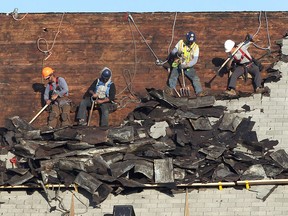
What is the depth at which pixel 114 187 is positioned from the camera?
3491 cm

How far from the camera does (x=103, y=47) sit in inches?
1590

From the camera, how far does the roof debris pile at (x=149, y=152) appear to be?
34.8m

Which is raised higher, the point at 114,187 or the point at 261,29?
the point at 261,29

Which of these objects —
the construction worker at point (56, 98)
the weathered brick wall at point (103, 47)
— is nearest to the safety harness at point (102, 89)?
the weathered brick wall at point (103, 47)

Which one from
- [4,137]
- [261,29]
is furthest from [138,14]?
[4,137]

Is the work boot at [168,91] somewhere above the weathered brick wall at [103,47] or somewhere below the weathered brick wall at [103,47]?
below

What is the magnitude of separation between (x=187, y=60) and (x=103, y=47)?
3.33m

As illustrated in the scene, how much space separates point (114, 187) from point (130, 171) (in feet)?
2.02

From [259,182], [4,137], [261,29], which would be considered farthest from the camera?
[261,29]

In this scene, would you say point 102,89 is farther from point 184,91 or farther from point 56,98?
point 184,91

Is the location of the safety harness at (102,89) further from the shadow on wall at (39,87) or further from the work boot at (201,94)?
the work boot at (201,94)

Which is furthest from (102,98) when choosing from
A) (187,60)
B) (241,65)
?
(241,65)

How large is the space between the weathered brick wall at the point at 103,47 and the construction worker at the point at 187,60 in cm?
53

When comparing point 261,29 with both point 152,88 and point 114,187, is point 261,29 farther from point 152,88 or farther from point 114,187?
point 114,187
